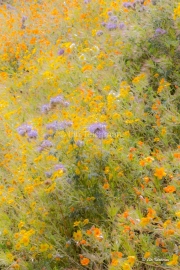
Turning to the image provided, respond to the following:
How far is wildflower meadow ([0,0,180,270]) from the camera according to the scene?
2.38 m

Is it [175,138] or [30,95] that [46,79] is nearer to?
[30,95]

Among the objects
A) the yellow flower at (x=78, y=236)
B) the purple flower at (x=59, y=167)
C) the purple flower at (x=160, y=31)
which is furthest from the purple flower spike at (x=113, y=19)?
the yellow flower at (x=78, y=236)

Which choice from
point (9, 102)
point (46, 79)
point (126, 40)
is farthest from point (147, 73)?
point (9, 102)

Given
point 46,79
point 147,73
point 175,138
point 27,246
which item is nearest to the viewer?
point 27,246

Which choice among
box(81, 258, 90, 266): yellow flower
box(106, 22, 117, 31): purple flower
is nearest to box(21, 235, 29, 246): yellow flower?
box(81, 258, 90, 266): yellow flower

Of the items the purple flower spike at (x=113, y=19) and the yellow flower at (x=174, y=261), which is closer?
the yellow flower at (x=174, y=261)

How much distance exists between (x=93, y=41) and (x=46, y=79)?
0.95 meters

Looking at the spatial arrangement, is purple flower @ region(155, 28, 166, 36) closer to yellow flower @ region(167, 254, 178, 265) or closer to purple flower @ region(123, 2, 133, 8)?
purple flower @ region(123, 2, 133, 8)

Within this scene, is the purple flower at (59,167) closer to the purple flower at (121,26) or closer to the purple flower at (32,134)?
the purple flower at (32,134)

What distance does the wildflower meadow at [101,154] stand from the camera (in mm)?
2375

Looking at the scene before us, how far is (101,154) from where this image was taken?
287 cm

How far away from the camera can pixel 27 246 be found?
2.63m

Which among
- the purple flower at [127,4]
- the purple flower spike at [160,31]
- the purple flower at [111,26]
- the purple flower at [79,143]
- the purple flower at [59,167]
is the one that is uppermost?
the purple flower at [127,4]

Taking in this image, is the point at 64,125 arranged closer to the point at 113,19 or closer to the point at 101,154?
the point at 101,154
